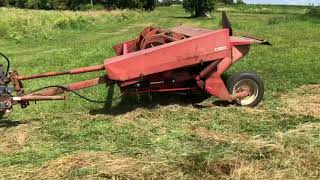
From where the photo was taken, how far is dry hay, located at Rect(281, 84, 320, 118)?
7.56 m

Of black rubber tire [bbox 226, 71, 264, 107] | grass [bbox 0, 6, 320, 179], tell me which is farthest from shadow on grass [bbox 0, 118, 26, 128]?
black rubber tire [bbox 226, 71, 264, 107]

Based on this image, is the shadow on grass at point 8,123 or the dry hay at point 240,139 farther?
the shadow on grass at point 8,123

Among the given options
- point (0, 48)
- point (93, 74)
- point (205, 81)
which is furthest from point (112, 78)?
point (0, 48)

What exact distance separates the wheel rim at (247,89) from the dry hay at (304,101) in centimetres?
50

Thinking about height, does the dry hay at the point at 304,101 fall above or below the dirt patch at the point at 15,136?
above

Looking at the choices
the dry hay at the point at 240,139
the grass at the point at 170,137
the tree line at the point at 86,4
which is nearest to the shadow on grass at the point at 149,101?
the grass at the point at 170,137

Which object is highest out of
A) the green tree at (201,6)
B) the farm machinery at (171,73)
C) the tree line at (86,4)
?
the farm machinery at (171,73)

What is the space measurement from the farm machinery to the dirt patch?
13.2 inches

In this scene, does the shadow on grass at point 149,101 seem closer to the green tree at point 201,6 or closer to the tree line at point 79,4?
the green tree at point 201,6

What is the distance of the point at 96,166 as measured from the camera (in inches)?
213

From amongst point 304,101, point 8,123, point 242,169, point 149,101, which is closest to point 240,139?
point 242,169

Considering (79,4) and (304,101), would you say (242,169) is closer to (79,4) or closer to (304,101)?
(304,101)

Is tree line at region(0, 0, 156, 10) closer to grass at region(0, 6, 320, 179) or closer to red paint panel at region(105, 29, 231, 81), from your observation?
grass at region(0, 6, 320, 179)

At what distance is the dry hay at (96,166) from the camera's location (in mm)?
5188
